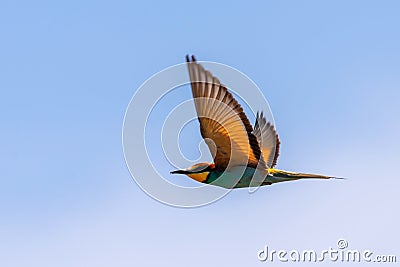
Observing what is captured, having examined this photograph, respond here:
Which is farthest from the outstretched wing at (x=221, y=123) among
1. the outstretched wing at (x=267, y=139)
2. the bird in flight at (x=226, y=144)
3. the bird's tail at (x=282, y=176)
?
the outstretched wing at (x=267, y=139)

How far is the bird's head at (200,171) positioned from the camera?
10773 mm

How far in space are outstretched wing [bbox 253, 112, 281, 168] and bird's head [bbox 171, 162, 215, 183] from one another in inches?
42.8

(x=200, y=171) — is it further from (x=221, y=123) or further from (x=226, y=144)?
(x=221, y=123)

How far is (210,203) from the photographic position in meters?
10.6

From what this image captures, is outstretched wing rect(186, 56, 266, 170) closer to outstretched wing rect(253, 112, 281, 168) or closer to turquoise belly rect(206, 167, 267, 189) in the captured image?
turquoise belly rect(206, 167, 267, 189)

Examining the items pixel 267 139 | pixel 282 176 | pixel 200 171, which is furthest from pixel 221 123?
pixel 267 139

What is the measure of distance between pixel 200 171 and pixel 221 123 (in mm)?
824

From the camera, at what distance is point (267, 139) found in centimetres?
1235

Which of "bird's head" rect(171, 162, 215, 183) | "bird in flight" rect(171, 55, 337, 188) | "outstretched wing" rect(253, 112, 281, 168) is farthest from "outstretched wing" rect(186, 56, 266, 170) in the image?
"outstretched wing" rect(253, 112, 281, 168)

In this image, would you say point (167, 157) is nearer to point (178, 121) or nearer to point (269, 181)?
point (178, 121)

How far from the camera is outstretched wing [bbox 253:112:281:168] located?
38.9 feet

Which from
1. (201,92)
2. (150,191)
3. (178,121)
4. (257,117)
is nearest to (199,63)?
(201,92)

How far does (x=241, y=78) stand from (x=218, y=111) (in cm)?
46

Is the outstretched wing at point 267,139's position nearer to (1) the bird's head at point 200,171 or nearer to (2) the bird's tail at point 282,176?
(2) the bird's tail at point 282,176
